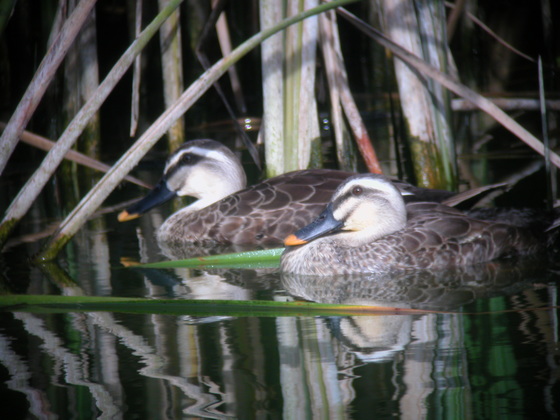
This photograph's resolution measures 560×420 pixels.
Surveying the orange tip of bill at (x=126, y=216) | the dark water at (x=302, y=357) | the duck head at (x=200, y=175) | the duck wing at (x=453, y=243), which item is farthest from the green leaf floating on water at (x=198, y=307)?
the duck head at (x=200, y=175)

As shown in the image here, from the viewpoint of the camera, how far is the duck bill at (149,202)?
23.8 feet

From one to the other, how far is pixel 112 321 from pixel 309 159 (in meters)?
2.99

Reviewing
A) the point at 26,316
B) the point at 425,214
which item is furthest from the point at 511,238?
the point at 26,316

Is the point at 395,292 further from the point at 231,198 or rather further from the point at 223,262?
the point at 231,198

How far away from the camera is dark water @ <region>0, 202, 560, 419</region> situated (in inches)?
130

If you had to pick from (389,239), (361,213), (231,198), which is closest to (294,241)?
(361,213)

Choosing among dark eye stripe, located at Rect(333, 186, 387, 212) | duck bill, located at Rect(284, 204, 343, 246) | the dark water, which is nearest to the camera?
the dark water

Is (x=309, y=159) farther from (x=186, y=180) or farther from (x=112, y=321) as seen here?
(x=112, y=321)

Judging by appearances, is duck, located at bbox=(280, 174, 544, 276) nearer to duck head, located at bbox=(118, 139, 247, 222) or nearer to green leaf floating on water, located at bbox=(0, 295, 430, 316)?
green leaf floating on water, located at bbox=(0, 295, 430, 316)

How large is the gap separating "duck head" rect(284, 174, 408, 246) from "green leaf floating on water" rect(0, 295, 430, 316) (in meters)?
1.49

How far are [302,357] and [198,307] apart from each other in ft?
1.93

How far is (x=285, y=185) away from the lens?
6660 mm

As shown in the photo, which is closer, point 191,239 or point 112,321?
point 112,321

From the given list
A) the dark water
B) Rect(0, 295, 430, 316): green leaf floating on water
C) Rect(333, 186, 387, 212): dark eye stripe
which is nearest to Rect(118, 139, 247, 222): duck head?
Rect(333, 186, 387, 212): dark eye stripe
